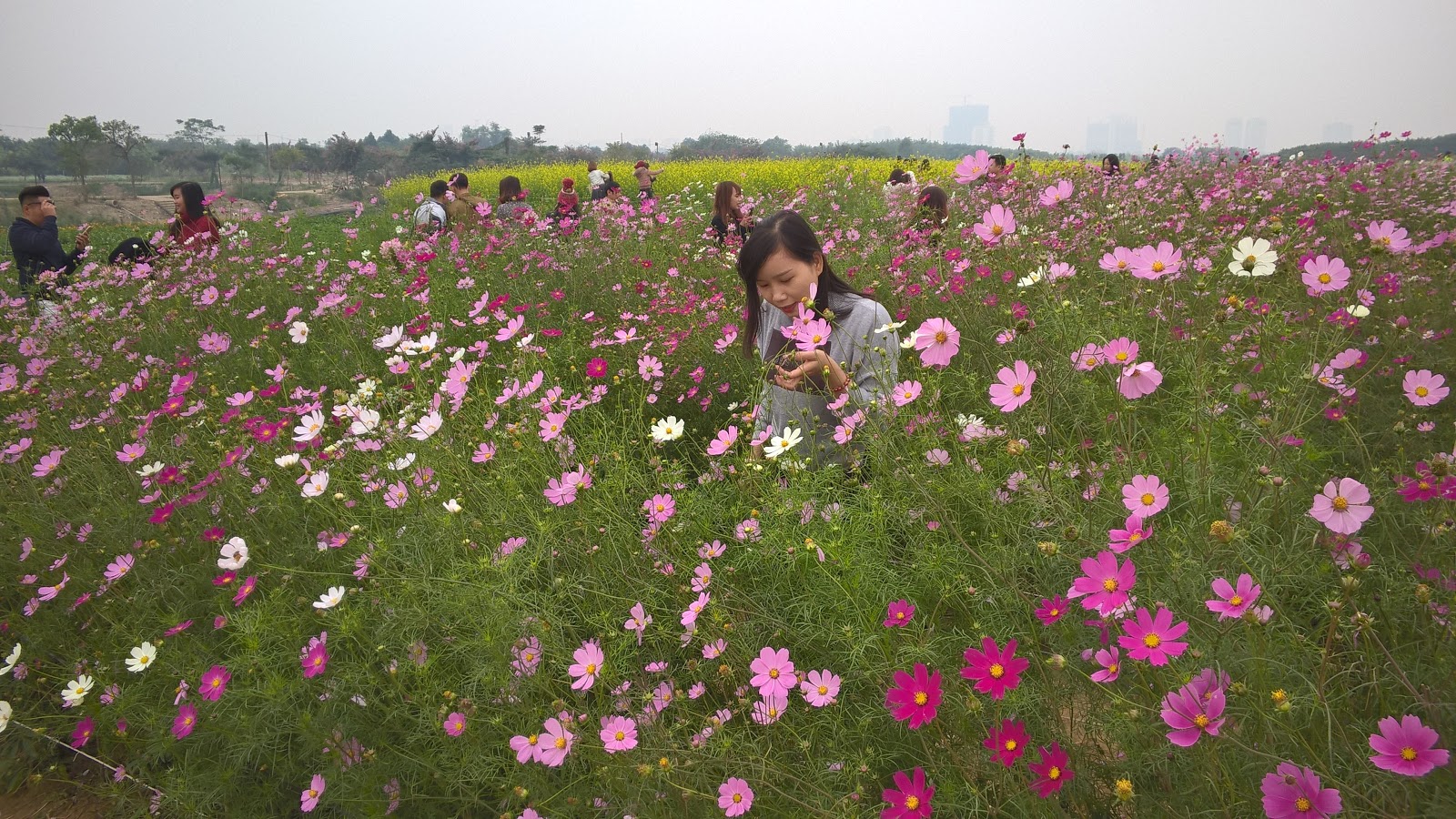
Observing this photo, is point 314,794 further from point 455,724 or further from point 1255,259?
point 1255,259

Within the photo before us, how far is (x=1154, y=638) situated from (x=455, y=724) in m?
1.11

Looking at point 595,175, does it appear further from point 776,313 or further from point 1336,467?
point 1336,467

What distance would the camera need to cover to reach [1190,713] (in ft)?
2.66

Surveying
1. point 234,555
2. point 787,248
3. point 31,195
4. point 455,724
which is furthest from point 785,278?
point 31,195

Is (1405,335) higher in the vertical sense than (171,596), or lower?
higher

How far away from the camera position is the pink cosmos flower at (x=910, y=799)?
88cm

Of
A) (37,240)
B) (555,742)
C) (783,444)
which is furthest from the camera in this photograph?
(37,240)

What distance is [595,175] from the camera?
887cm

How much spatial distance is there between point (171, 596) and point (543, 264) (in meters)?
2.59

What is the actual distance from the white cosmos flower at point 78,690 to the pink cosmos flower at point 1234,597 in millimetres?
2177

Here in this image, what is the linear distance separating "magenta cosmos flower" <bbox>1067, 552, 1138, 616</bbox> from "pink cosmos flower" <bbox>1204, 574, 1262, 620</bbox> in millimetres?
98

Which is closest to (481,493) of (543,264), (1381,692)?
(1381,692)

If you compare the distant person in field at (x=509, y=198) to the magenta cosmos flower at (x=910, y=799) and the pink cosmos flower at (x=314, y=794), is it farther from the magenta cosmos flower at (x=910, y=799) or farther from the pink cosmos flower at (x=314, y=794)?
the magenta cosmos flower at (x=910, y=799)

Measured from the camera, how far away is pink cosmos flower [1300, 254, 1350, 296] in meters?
1.25
